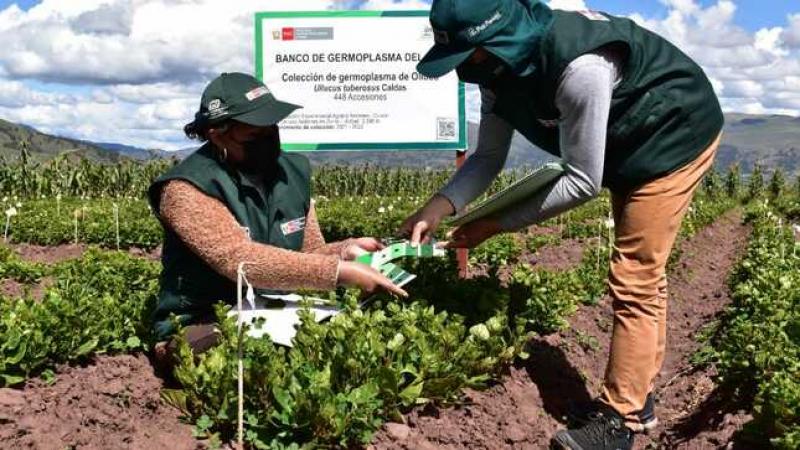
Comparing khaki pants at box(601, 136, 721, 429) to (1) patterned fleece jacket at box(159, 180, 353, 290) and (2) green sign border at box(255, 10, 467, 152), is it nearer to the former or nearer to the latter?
(1) patterned fleece jacket at box(159, 180, 353, 290)

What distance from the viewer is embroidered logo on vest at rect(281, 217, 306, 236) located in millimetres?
4203

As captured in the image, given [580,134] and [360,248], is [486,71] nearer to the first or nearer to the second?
[580,134]

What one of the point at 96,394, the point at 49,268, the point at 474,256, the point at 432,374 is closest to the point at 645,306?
the point at 432,374

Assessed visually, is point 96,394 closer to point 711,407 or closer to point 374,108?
point 711,407

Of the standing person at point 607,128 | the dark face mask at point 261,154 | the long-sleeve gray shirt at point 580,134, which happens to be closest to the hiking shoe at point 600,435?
the standing person at point 607,128

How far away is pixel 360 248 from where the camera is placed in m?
4.18

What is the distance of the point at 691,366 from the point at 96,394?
3819 mm

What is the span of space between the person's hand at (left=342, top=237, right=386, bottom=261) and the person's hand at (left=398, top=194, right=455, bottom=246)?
14 centimetres

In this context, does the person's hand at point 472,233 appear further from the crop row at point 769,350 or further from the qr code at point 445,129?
the qr code at point 445,129

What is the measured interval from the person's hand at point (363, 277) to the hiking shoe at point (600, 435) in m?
0.99

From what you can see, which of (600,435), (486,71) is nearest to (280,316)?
(486,71)

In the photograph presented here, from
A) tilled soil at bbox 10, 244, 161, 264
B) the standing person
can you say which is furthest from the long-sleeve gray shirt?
tilled soil at bbox 10, 244, 161, 264

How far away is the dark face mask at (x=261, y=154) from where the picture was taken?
3918 millimetres

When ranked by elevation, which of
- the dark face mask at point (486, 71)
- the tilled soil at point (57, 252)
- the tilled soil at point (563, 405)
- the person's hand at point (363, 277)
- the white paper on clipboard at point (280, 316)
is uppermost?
the dark face mask at point (486, 71)
